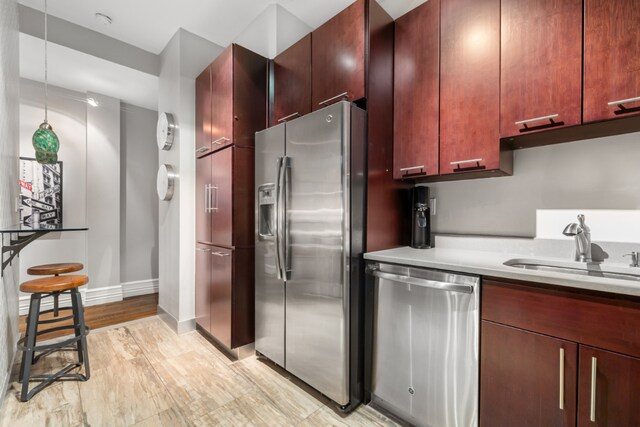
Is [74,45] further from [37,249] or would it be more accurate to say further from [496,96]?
[496,96]

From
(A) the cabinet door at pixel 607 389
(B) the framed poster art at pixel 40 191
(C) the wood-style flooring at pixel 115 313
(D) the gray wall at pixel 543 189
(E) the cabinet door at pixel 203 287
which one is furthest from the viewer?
(B) the framed poster art at pixel 40 191

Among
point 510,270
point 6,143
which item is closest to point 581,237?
point 510,270

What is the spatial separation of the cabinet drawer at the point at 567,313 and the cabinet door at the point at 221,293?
183cm

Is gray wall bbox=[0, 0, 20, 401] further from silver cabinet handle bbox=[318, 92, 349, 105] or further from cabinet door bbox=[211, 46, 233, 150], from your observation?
silver cabinet handle bbox=[318, 92, 349, 105]

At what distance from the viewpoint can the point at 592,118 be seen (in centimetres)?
128

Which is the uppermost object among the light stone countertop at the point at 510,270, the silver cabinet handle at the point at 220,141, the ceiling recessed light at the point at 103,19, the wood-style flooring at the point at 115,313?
the ceiling recessed light at the point at 103,19

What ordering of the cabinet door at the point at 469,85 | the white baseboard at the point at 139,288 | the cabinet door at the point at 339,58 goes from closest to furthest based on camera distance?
the cabinet door at the point at 469,85 → the cabinet door at the point at 339,58 → the white baseboard at the point at 139,288

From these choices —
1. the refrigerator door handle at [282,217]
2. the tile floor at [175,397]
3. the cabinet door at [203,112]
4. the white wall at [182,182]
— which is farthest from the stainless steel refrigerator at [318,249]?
the white wall at [182,182]

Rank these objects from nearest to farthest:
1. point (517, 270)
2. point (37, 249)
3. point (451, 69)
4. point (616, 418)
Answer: point (616, 418) < point (517, 270) < point (451, 69) < point (37, 249)

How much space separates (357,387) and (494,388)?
29.8 inches

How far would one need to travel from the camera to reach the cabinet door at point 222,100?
238 cm

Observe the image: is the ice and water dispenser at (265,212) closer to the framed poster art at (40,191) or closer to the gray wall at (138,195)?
the framed poster art at (40,191)

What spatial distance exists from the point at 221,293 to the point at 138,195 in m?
2.68

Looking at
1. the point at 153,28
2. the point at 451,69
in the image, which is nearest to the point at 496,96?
the point at 451,69
